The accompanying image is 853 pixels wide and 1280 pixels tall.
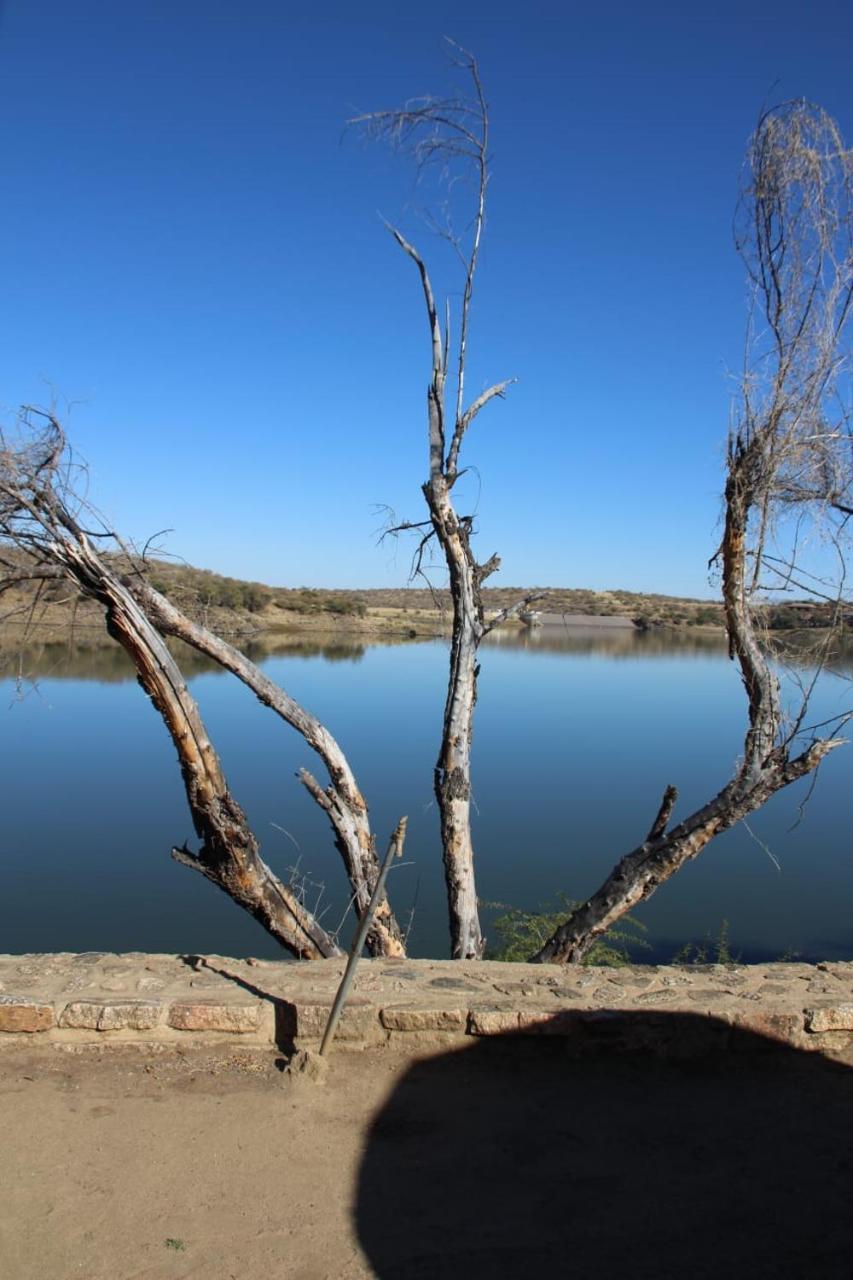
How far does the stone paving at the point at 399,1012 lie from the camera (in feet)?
14.0

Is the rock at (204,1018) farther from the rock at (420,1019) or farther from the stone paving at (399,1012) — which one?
the rock at (420,1019)

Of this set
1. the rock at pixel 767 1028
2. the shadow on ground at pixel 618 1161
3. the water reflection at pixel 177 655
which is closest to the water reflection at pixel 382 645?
the water reflection at pixel 177 655

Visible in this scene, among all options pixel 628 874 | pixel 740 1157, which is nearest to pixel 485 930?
pixel 628 874

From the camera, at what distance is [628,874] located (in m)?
6.18

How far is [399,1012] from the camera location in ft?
14.3

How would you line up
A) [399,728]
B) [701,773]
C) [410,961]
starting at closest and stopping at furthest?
1. [410,961]
2. [701,773]
3. [399,728]

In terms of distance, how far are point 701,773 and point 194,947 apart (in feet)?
33.2

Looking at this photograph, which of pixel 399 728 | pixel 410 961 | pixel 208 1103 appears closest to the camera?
pixel 208 1103

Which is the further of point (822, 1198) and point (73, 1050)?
point (73, 1050)

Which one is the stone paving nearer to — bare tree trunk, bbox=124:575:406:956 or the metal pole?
the metal pole

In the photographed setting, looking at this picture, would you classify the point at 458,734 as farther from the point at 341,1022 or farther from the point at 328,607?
the point at 328,607

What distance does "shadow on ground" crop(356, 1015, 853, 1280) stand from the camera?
3.14 meters

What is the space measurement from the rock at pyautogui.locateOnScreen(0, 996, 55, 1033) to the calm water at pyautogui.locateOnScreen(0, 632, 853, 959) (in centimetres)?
230

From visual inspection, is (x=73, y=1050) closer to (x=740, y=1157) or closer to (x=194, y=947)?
(x=740, y=1157)
